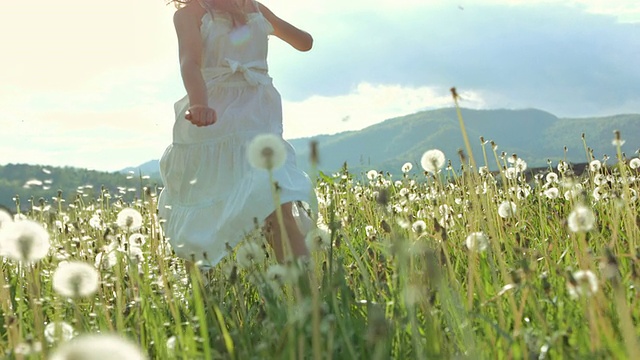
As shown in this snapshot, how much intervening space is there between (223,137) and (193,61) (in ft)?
1.52

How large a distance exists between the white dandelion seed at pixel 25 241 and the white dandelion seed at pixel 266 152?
1.98 ft

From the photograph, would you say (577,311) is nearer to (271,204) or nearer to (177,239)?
(271,204)

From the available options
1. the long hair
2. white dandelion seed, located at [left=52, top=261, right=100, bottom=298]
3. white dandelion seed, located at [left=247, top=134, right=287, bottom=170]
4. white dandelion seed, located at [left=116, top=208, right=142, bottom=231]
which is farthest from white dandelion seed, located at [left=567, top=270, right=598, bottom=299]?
the long hair

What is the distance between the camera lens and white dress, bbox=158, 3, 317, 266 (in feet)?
14.0

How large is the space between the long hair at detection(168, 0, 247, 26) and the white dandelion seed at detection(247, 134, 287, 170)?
234 centimetres

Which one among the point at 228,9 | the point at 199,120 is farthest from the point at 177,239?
the point at 228,9

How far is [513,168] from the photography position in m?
5.45

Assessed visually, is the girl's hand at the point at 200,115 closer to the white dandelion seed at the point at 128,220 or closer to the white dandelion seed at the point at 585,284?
the white dandelion seed at the point at 128,220

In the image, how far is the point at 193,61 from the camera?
4.17 meters

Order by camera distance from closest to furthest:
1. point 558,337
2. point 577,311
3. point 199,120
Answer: point 558,337 → point 577,311 → point 199,120

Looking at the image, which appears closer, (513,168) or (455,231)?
(455,231)

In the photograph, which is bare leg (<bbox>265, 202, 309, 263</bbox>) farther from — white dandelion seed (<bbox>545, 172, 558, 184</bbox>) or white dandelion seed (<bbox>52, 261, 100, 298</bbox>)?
white dandelion seed (<bbox>545, 172, 558, 184</bbox>)

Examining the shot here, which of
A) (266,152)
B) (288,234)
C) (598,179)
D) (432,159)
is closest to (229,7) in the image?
(288,234)

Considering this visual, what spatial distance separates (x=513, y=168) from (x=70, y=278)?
411cm
